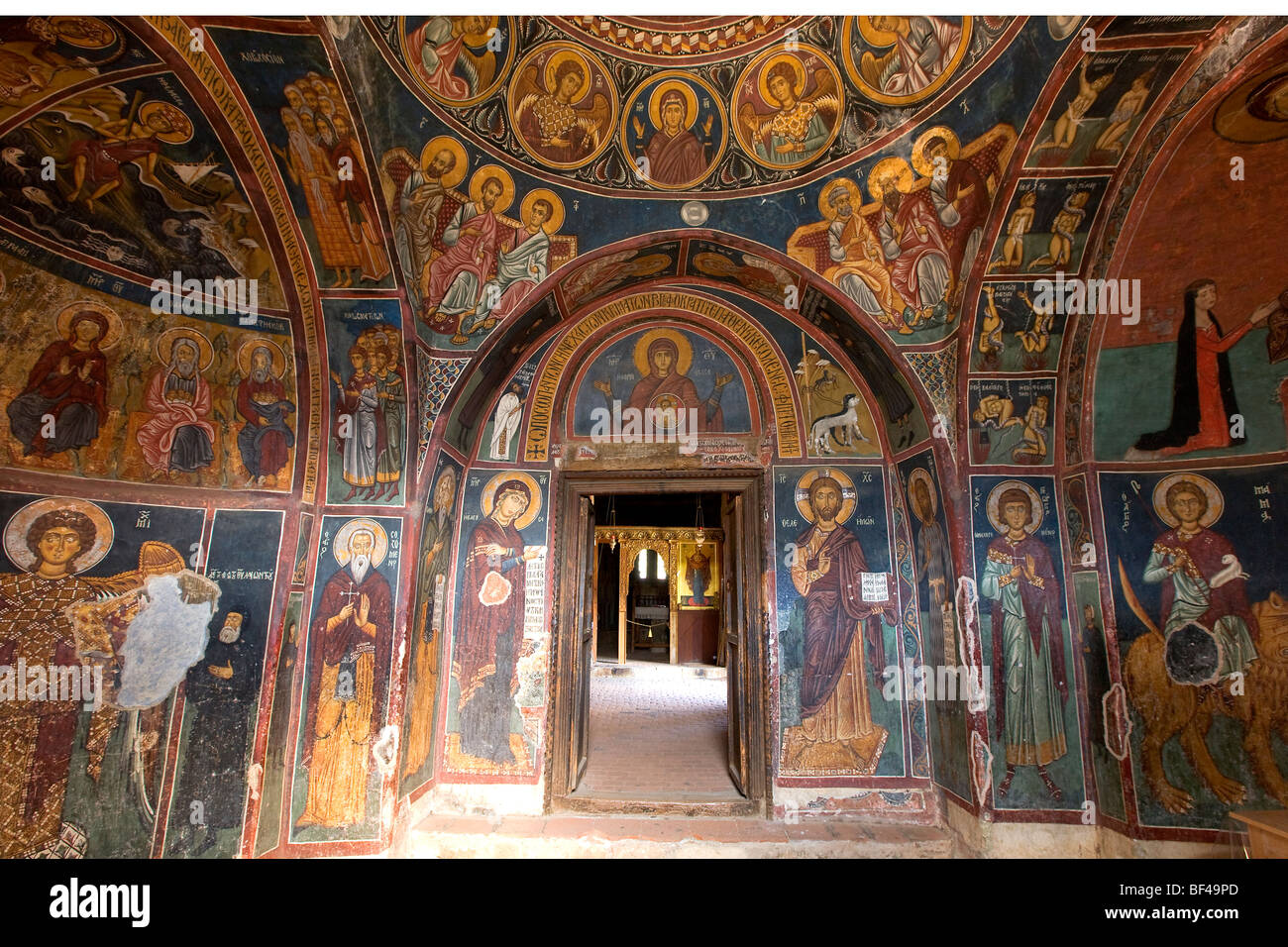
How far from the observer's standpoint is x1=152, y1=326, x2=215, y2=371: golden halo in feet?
18.2

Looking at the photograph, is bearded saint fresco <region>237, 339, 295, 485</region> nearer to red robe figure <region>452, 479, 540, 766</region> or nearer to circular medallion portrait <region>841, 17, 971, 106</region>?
red robe figure <region>452, 479, 540, 766</region>

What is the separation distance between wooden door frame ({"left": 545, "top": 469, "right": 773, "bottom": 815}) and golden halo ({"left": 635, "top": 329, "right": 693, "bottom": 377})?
4.94 feet

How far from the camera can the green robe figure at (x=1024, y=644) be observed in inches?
239

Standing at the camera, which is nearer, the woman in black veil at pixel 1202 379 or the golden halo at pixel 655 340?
the woman in black veil at pixel 1202 379

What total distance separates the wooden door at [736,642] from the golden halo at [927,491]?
2116 mm

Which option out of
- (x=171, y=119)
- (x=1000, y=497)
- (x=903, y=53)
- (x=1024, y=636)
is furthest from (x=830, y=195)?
(x=171, y=119)

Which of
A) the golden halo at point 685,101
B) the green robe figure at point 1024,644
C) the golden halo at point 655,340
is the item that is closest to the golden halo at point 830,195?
the golden halo at point 685,101

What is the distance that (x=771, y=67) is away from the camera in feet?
17.7

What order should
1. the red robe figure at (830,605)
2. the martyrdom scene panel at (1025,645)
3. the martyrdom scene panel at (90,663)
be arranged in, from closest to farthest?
the martyrdom scene panel at (90,663)
the martyrdom scene panel at (1025,645)
the red robe figure at (830,605)

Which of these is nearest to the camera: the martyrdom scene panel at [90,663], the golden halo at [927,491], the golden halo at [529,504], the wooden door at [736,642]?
the martyrdom scene panel at [90,663]

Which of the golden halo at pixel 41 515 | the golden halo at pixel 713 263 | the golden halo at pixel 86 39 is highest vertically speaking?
the golden halo at pixel 713 263

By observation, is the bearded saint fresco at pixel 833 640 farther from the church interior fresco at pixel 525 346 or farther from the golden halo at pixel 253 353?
the golden halo at pixel 253 353

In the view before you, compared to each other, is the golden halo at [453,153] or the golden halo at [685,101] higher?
the golden halo at [685,101]

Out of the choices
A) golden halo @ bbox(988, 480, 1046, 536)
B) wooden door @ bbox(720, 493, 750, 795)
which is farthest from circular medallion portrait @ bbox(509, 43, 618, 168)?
golden halo @ bbox(988, 480, 1046, 536)
